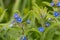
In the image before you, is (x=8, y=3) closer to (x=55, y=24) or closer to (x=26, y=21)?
(x=26, y=21)

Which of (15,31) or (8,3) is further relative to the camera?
(8,3)

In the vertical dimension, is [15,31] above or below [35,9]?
below

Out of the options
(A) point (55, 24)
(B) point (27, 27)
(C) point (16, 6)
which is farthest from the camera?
(C) point (16, 6)

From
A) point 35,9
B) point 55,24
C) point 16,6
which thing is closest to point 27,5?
point 16,6

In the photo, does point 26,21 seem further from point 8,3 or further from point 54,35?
point 8,3

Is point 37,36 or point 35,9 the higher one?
point 35,9

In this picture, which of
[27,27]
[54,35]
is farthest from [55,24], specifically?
[27,27]

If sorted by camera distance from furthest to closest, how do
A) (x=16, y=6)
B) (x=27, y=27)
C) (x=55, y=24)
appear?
(x=16, y=6) < (x=27, y=27) < (x=55, y=24)

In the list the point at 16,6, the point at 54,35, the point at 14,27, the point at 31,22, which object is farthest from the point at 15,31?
the point at 16,6

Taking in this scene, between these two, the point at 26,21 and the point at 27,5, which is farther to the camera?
the point at 27,5
